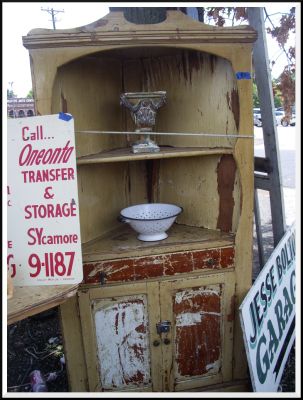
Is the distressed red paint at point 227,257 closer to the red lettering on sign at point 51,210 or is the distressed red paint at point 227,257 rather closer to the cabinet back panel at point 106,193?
the cabinet back panel at point 106,193

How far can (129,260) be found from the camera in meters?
1.69

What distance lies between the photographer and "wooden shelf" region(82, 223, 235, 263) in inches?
66.6

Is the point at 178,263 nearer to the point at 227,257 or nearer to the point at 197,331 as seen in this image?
the point at 227,257

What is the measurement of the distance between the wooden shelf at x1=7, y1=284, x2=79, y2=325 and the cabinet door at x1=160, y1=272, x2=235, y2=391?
59 centimetres

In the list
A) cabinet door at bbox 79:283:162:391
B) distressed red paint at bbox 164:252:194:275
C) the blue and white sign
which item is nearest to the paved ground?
the blue and white sign

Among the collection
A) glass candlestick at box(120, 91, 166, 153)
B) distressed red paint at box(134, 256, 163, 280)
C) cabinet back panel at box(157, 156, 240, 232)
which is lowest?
distressed red paint at box(134, 256, 163, 280)

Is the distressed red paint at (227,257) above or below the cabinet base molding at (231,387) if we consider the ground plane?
above

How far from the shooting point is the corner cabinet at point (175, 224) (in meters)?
1.59

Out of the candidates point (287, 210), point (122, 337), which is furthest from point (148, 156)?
point (287, 210)

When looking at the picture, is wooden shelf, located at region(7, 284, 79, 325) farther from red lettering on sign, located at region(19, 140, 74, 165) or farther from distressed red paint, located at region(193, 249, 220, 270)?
distressed red paint, located at region(193, 249, 220, 270)

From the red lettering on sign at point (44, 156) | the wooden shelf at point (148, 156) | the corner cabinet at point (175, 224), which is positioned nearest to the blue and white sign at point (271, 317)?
the corner cabinet at point (175, 224)

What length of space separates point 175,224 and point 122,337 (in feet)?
2.22

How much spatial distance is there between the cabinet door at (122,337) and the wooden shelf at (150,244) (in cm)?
17

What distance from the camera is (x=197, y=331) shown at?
1853 mm
